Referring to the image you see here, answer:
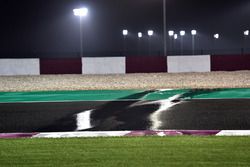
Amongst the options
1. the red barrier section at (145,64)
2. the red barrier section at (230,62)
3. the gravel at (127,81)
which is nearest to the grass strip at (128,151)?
the gravel at (127,81)

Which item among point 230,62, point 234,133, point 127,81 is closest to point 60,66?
point 127,81

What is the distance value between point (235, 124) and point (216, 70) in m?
Answer: 14.4

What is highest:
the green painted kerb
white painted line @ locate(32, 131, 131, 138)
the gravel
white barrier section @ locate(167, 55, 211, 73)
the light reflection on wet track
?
white barrier section @ locate(167, 55, 211, 73)

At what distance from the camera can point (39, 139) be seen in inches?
308

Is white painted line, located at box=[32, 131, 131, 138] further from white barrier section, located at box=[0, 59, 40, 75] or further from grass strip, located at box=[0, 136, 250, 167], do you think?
white barrier section, located at box=[0, 59, 40, 75]

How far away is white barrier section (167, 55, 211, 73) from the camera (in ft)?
75.5

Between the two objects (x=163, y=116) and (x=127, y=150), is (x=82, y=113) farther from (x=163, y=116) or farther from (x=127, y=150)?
(x=127, y=150)

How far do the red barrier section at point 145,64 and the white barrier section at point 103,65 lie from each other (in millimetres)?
287

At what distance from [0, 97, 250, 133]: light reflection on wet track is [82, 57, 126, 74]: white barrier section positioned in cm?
988

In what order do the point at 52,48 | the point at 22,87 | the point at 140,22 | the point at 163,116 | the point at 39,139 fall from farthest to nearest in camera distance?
the point at 140,22 < the point at 52,48 < the point at 22,87 < the point at 163,116 < the point at 39,139

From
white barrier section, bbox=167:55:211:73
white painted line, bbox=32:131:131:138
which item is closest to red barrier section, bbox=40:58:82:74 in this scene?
white barrier section, bbox=167:55:211:73

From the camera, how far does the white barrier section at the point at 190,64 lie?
906 inches

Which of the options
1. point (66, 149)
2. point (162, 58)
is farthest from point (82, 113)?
point (162, 58)

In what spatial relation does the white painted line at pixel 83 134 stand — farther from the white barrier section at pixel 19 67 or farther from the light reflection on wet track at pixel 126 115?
the white barrier section at pixel 19 67
